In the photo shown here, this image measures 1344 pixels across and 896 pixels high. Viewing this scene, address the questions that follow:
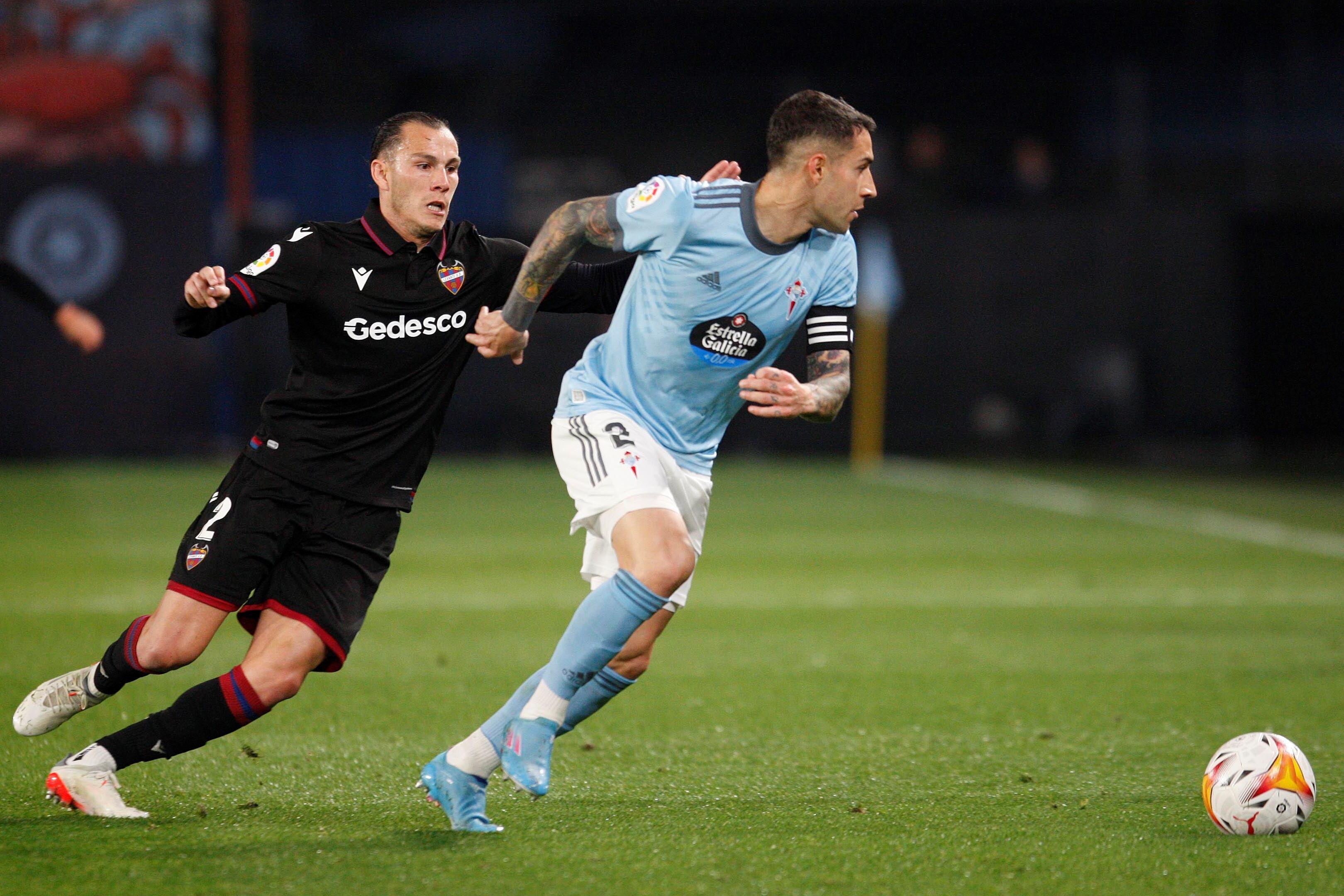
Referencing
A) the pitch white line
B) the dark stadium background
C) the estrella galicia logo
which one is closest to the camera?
the estrella galicia logo

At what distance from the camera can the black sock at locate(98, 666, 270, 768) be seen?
183 inches

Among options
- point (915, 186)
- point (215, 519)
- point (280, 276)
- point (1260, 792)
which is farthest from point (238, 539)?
point (915, 186)

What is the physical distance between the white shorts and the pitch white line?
8.56 metres

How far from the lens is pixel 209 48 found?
778 inches

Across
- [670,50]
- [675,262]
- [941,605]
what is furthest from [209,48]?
[675,262]

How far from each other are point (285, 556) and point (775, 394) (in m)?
1.54

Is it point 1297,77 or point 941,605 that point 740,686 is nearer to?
point 941,605

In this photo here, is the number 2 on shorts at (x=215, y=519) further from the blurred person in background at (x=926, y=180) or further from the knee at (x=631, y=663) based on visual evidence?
the blurred person in background at (x=926, y=180)

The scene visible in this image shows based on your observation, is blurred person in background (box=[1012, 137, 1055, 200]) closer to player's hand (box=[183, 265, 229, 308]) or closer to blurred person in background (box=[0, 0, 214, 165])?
blurred person in background (box=[0, 0, 214, 165])

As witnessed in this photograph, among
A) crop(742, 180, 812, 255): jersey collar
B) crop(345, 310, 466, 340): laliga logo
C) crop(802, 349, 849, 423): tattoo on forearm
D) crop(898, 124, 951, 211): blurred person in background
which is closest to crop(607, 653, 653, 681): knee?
crop(802, 349, 849, 423): tattoo on forearm

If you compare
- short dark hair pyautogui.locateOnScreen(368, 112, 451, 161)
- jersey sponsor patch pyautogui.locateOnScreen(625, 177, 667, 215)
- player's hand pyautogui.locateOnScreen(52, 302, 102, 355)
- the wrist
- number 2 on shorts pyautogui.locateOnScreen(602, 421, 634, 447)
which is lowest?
number 2 on shorts pyautogui.locateOnScreen(602, 421, 634, 447)

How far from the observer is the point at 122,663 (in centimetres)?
475

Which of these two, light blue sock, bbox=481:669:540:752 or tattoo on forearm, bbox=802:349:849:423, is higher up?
tattoo on forearm, bbox=802:349:849:423

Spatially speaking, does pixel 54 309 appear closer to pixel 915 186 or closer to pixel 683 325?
pixel 683 325
